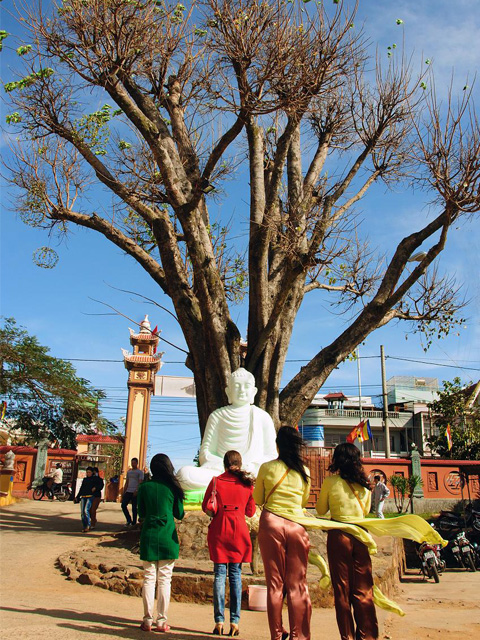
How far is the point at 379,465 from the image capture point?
19.3m

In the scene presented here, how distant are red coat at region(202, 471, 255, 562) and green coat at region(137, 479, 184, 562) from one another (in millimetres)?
276

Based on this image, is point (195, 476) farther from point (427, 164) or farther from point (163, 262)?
point (427, 164)

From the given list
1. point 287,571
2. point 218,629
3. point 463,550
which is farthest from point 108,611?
point 463,550

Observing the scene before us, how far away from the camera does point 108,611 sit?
4.80 meters

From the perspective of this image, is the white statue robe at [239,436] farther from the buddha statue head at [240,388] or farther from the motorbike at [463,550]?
the motorbike at [463,550]

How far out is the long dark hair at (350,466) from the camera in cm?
405

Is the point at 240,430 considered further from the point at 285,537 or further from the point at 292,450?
the point at 285,537

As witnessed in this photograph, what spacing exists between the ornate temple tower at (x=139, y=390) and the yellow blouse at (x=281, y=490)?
17568 mm

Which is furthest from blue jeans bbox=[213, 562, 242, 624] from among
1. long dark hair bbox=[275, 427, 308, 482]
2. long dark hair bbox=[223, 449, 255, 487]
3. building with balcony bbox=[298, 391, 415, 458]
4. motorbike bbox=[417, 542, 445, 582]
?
building with balcony bbox=[298, 391, 415, 458]

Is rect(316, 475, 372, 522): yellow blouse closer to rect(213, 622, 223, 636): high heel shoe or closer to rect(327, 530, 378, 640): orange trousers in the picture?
rect(327, 530, 378, 640): orange trousers

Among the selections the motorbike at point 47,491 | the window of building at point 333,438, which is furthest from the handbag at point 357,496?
the window of building at point 333,438

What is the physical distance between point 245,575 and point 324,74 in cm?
689

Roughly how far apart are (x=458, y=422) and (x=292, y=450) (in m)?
21.7

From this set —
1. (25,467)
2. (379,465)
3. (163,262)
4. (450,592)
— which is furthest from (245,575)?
(25,467)
